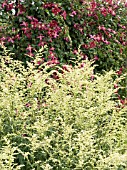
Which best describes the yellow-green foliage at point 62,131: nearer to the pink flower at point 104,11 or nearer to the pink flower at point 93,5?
the pink flower at point 93,5

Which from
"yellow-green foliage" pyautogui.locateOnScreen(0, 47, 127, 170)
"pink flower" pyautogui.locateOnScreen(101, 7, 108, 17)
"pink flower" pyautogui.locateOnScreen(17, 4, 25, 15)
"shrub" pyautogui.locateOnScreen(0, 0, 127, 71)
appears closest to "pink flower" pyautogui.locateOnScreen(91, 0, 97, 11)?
"shrub" pyautogui.locateOnScreen(0, 0, 127, 71)

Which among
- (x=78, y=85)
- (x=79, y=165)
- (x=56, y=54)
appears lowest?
(x=79, y=165)

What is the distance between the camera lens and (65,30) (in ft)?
16.1

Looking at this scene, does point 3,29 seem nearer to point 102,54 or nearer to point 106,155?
point 102,54

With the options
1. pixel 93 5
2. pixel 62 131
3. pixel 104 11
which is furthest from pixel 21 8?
pixel 62 131

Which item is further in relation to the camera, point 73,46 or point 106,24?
point 106,24

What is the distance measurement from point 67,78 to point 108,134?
1.84 feet

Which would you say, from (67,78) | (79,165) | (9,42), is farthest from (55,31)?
(79,165)

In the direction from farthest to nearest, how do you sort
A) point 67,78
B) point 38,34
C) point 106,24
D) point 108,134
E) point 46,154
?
point 106,24 → point 38,34 → point 67,78 → point 108,134 → point 46,154

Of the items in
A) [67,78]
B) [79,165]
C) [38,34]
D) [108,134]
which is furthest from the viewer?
[38,34]

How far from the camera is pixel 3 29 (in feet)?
15.9

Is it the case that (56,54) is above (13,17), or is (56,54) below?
below

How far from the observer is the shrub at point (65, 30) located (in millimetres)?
4762

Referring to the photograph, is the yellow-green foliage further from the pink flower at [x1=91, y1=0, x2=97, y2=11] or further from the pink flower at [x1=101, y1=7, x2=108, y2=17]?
the pink flower at [x1=101, y1=7, x2=108, y2=17]
